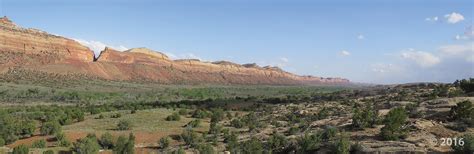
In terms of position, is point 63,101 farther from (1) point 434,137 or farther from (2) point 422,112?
(1) point 434,137

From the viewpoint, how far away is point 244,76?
200m

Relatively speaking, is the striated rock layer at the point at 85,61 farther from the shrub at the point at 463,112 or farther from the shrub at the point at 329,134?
the shrub at the point at 463,112

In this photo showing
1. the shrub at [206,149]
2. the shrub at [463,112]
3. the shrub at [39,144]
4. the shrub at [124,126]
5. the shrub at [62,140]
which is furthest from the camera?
the shrub at [124,126]

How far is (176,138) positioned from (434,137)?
15.8m

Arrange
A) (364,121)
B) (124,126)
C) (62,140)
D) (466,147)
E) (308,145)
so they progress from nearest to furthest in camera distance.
Result: (466,147) < (308,145) < (364,121) < (62,140) < (124,126)

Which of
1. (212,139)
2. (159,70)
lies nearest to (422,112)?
(212,139)

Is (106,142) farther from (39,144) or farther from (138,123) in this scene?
(138,123)

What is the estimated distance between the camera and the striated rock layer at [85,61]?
99.4 m

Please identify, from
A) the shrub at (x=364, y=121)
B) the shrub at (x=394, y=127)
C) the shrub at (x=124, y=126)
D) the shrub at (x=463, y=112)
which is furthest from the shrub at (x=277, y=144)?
the shrub at (x=124, y=126)

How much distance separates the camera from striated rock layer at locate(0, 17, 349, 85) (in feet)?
326

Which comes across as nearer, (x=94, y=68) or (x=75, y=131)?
(x=75, y=131)

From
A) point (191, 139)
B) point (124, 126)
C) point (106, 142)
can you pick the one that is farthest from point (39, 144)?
point (191, 139)

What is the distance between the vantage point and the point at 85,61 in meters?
118

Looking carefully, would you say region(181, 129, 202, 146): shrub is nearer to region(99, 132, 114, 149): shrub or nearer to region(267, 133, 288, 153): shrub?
region(99, 132, 114, 149): shrub
